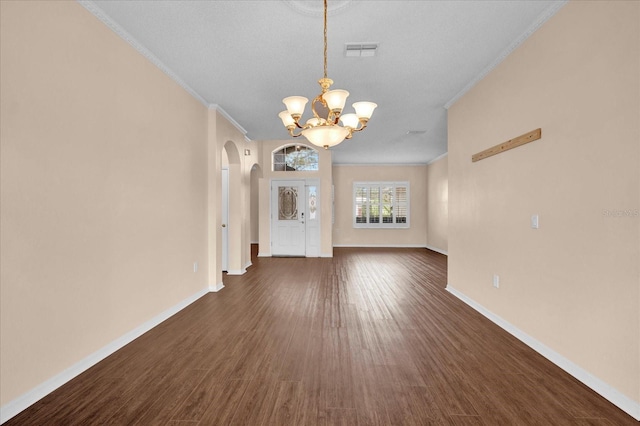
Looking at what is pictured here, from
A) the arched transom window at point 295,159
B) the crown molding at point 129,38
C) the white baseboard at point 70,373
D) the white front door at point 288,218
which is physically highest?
the crown molding at point 129,38

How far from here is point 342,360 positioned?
2.56 metres

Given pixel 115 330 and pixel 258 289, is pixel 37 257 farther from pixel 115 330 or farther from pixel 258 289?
pixel 258 289

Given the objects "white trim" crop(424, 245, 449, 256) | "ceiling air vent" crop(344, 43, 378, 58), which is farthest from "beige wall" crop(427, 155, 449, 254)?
"ceiling air vent" crop(344, 43, 378, 58)

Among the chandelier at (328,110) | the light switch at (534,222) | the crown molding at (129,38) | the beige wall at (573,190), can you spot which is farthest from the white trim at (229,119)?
the light switch at (534,222)

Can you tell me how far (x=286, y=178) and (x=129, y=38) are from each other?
5.26 metres

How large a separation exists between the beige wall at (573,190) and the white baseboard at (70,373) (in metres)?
3.69

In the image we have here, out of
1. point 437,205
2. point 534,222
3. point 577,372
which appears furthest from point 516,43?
point 437,205

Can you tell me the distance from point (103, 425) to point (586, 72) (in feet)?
12.7

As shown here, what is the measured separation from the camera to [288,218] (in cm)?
812

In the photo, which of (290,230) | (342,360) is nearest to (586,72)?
(342,360)

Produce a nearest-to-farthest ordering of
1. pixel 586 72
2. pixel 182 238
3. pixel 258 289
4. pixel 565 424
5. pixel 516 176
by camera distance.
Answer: pixel 565 424, pixel 586 72, pixel 516 176, pixel 182 238, pixel 258 289

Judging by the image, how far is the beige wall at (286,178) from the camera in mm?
7858

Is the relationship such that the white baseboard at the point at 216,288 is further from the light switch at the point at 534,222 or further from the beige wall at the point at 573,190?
the light switch at the point at 534,222

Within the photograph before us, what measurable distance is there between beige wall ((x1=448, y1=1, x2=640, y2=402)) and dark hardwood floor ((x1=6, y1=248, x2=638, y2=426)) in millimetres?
342
